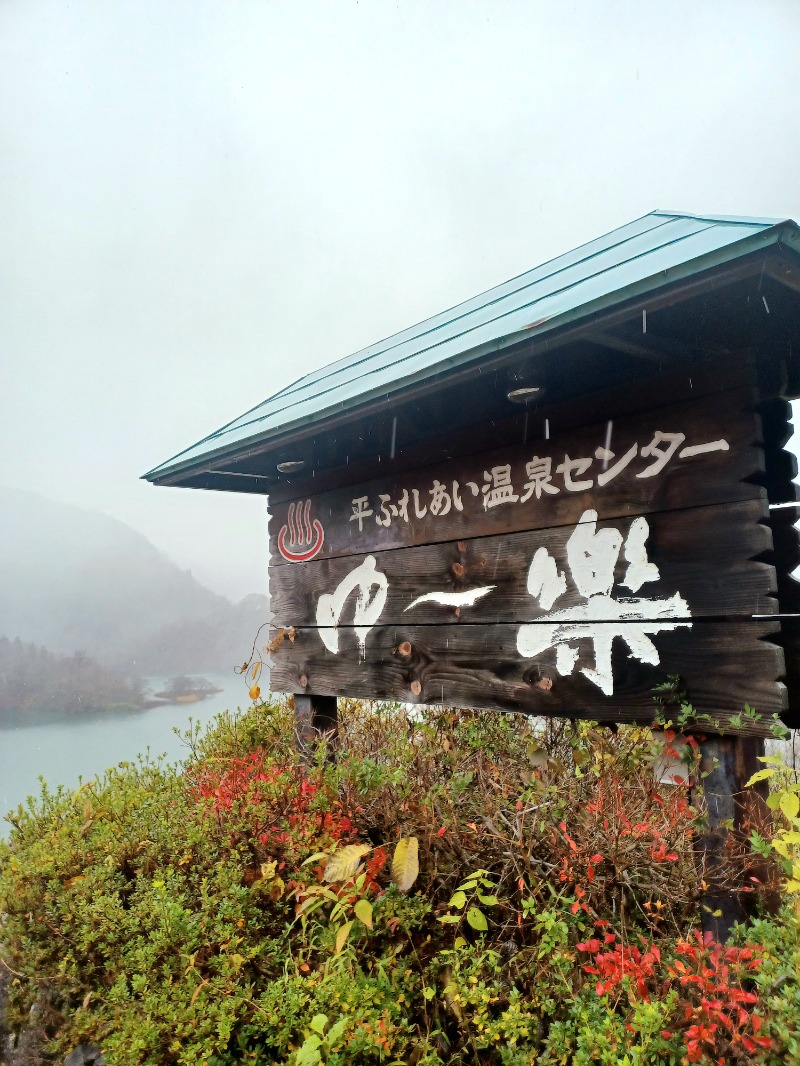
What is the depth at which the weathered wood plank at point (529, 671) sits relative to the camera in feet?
9.41

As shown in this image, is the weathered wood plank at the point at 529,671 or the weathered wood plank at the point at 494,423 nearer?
the weathered wood plank at the point at 529,671

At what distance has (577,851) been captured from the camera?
320 centimetres

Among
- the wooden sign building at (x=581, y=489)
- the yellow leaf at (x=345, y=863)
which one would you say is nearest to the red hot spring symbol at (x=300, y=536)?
the wooden sign building at (x=581, y=489)

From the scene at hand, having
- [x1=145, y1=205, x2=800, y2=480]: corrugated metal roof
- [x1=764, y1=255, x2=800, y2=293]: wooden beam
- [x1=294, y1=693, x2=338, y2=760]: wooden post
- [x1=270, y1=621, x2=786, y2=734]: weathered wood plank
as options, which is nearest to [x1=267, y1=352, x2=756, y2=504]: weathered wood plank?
[x1=145, y1=205, x2=800, y2=480]: corrugated metal roof

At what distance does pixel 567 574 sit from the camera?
350 cm

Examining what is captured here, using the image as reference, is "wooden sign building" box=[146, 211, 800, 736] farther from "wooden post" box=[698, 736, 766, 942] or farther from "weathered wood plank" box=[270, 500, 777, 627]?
"wooden post" box=[698, 736, 766, 942]

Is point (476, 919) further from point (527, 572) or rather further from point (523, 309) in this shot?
point (523, 309)

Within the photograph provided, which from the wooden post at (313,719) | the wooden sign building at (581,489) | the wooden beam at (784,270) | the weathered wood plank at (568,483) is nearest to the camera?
the wooden beam at (784,270)

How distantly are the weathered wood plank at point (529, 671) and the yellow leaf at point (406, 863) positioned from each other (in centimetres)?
85

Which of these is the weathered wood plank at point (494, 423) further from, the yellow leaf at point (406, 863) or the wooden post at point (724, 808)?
the yellow leaf at point (406, 863)

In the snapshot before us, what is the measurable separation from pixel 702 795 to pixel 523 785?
54.1 inches

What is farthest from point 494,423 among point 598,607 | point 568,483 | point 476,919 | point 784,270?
point 476,919

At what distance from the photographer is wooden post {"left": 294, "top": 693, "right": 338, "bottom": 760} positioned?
16.7 ft

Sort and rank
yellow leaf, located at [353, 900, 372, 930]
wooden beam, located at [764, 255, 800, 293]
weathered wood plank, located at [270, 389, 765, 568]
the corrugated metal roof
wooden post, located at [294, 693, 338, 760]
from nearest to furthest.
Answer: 1. wooden beam, located at [764, 255, 800, 293]
2. the corrugated metal roof
3. weathered wood plank, located at [270, 389, 765, 568]
4. yellow leaf, located at [353, 900, 372, 930]
5. wooden post, located at [294, 693, 338, 760]
